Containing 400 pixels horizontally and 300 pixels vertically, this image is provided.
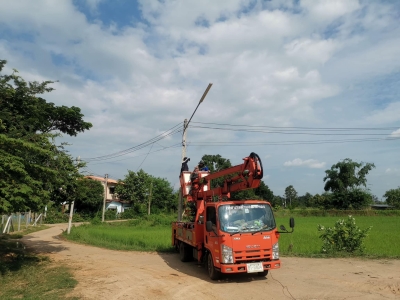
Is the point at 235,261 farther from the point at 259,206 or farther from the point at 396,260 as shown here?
the point at 396,260

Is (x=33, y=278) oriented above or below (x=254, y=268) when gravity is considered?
below

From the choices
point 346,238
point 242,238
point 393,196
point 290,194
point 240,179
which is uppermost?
point 290,194

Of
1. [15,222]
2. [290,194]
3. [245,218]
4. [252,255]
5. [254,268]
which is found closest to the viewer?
[254,268]

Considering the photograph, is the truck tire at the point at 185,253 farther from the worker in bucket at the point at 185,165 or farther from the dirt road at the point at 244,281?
the worker in bucket at the point at 185,165

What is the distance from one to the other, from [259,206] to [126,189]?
46417mm

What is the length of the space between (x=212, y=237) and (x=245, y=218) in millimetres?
1027

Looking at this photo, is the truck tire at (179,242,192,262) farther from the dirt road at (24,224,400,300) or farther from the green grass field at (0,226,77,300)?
the green grass field at (0,226,77,300)

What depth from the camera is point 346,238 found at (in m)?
13.7

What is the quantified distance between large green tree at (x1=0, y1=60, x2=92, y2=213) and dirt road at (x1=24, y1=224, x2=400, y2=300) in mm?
2794

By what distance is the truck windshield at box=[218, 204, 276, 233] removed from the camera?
29.7 feet

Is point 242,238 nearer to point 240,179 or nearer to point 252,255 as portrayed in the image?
point 252,255

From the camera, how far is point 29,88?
12.0m

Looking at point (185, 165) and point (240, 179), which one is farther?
point (185, 165)

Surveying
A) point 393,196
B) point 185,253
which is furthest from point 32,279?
point 393,196
